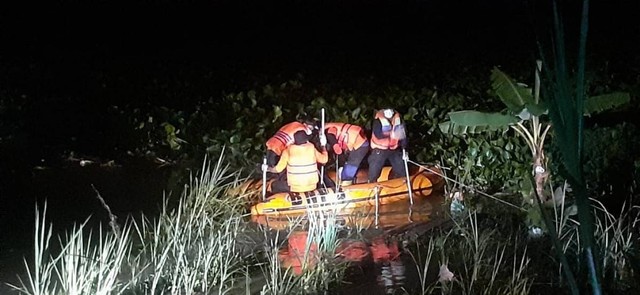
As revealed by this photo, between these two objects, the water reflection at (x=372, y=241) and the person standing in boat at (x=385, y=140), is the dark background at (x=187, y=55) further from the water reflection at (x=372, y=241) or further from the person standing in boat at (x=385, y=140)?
the person standing in boat at (x=385, y=140)

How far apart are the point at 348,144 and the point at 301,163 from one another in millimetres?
643

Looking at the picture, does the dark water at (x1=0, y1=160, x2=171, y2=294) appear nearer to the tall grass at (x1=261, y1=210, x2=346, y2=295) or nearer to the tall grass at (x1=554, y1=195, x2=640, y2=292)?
the tall grass at (x1=261, y1=210, x2=346, y2=295)

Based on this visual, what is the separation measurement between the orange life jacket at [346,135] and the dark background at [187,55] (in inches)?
64.7

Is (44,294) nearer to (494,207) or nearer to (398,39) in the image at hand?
(494,207)

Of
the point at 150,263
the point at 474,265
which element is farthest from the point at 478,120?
the point at 150,263

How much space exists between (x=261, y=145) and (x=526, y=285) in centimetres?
463

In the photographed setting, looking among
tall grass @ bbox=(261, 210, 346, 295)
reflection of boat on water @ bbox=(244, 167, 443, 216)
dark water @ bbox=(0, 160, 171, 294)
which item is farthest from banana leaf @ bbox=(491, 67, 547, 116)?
dark water @ bbox=(0, 160, 171, 294)

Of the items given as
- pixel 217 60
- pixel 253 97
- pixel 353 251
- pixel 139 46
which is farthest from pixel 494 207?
pixel 139 46

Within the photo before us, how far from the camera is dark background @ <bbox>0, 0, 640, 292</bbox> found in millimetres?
9500

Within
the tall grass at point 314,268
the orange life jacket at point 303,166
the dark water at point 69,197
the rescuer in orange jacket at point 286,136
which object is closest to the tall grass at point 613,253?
the tall grass at point 314,268

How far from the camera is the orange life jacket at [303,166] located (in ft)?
26.0

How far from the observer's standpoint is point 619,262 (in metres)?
5.86

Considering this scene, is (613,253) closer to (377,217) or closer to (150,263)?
(377,217)

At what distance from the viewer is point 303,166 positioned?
7965 mm
